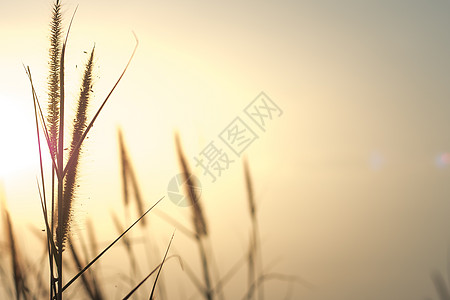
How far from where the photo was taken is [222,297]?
174 centimetres

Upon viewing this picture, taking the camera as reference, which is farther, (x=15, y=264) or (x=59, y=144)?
(x=15, y=264)

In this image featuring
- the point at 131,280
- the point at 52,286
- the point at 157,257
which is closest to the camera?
the point at 52,286

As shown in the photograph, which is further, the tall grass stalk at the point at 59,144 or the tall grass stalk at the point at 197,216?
the tall grass stalk at the point at 197,216

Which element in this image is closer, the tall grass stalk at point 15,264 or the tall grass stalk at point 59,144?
the tall grass stalk at point 59,144

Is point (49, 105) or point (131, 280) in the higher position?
point (49, 105)

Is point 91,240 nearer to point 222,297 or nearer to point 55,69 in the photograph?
point 222,297

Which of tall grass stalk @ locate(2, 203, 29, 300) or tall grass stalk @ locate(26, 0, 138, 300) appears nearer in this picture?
tall grass stalk @ locate(26, 0, 138, 300)

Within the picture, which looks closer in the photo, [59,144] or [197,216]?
[59,144]

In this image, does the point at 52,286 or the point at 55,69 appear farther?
the point at 55,69

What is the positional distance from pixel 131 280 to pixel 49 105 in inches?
44.8

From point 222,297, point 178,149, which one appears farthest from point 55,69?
point 222,297

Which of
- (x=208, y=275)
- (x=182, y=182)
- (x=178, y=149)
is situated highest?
(x=178, y=149)

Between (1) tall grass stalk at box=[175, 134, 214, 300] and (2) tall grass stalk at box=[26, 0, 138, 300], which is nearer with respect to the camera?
(2) tall grass stalk at box=[26, 0, 138, 300]

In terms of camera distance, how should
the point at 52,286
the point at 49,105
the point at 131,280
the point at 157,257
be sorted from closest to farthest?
the point at 52,286 < the point at 49,105 < the point at 131,280 < the point at 157,257
